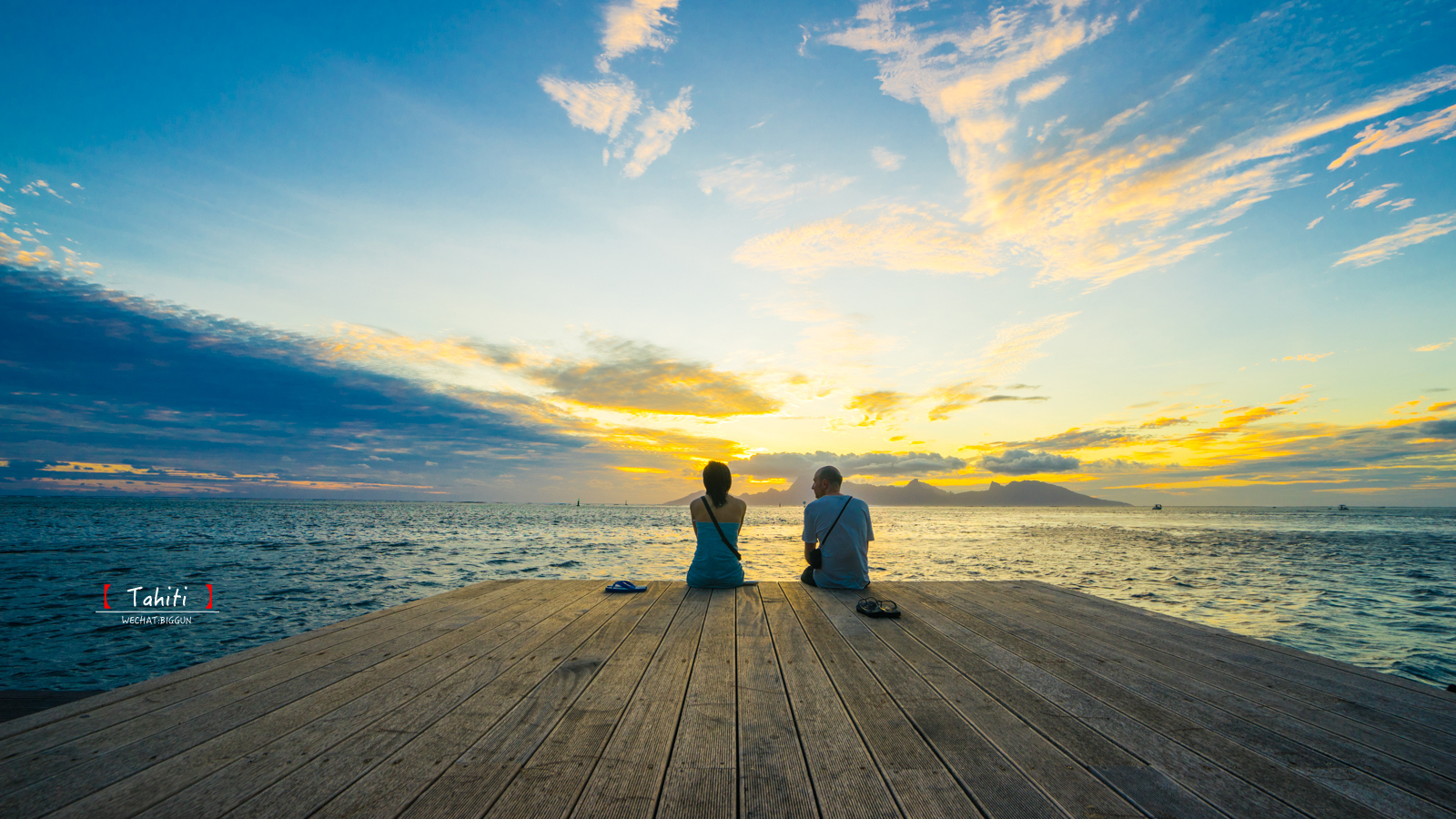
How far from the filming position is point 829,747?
93.7 inches

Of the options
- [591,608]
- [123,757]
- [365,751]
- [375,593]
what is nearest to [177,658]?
[375,593]

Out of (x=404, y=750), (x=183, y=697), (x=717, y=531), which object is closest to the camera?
(x=404, y=750)

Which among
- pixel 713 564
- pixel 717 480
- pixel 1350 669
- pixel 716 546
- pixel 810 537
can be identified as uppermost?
pixel 717 480

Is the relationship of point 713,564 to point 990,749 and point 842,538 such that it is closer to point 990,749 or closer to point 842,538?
point 842,538

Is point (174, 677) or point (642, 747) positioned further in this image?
point (174, 677)

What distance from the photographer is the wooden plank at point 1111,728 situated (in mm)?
2002

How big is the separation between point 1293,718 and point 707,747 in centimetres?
301

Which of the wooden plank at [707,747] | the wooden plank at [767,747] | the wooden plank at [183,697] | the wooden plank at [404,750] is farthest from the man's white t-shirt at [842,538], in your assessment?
the wooden plank at [183,697]

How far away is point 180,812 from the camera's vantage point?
6.03ft

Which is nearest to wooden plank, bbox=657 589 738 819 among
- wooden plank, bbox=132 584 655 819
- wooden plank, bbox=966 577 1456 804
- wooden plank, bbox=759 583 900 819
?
wooden plank, bbox=759 583 900 819

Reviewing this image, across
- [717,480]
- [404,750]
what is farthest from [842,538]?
[404,750]

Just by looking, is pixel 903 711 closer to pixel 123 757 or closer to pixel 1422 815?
pixel 1422 815

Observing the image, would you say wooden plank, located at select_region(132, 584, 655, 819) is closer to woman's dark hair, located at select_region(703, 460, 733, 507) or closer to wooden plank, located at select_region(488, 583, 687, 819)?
wooden plank, located at select_region(488, 583, 687, 819)

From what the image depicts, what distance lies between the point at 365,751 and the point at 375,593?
42.0 ft
